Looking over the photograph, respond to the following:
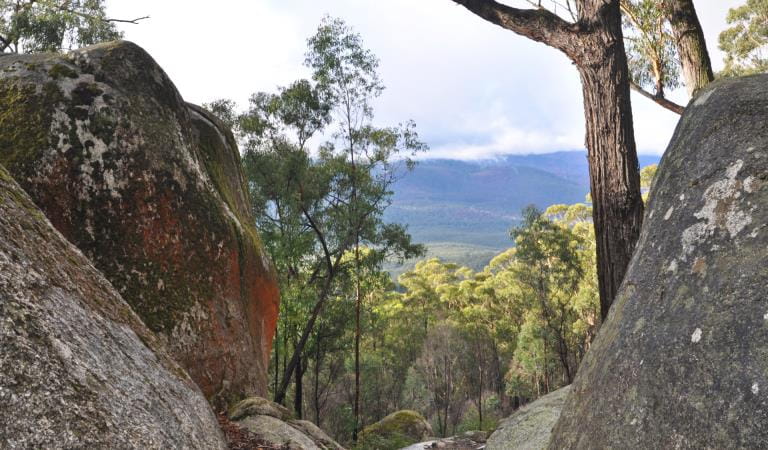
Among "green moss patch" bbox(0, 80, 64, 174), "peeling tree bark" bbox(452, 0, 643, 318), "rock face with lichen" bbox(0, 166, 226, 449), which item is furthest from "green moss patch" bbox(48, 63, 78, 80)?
"peeling tree bark" bbox(452, 0, 643, 318)

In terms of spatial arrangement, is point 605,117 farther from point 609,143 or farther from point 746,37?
point 746,37

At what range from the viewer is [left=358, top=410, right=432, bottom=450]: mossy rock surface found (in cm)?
2216

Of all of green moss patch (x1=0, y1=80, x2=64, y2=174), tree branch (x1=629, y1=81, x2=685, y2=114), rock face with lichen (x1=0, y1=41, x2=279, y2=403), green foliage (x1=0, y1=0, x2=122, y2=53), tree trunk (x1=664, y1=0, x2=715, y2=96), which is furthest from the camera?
green foliage (x1=0, y1=0, x2=122, y2=53)

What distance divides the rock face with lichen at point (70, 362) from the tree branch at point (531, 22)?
544 centimetres

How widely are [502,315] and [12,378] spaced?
4837cm

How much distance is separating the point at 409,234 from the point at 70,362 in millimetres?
23547

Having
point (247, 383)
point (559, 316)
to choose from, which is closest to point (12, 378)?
point (247, 383)

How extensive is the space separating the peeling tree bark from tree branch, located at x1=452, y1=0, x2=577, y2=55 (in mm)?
12

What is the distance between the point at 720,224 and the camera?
296 centimetres

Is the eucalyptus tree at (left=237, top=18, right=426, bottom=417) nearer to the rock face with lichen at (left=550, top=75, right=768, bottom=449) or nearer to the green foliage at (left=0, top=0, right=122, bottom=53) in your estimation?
the green foliage at (left=0, top=0, right=122, bottom=53)

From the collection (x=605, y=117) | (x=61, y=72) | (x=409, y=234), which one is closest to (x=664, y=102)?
(x=605, y=117)

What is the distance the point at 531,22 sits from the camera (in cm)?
671

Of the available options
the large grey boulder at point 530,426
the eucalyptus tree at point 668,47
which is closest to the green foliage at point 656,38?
the eucalyptus tree at point 668,47

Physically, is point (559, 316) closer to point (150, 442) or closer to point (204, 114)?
point (204, 114)
